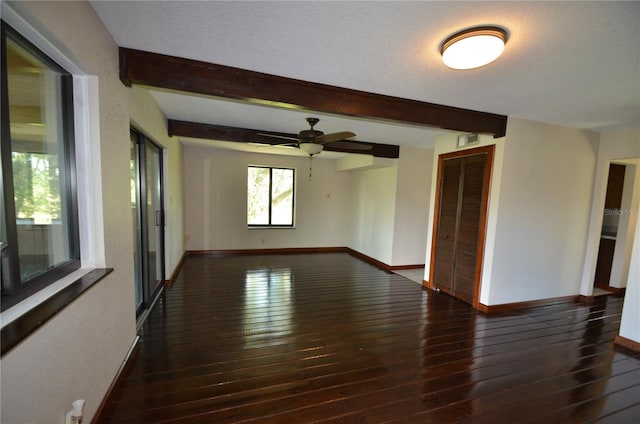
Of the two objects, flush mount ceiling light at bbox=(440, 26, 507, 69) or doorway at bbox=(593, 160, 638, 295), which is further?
doorway at bbox=(593, 160, 638, 295)

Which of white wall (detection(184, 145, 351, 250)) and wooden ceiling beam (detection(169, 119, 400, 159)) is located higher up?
wooden ceiling beam (detection(169, 119, 400, 159))

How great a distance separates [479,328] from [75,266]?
11.9 feet

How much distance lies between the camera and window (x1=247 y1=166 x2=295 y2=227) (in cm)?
633

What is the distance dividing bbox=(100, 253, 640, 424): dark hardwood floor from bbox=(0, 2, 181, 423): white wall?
40 centimetres

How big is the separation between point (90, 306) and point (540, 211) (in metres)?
4.63

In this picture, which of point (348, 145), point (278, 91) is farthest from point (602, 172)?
point (278, 91)

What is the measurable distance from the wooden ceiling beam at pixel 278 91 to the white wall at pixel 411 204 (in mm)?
2211

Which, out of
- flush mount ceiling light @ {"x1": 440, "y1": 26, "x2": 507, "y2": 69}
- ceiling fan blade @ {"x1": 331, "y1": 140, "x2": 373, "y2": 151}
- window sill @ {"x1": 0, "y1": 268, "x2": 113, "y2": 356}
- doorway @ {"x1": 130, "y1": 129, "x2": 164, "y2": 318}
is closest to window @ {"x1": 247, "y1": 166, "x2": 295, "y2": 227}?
ceiling fan blade @ {"x1": 331, "y1": 140, "x2": 373, "y2": 151}

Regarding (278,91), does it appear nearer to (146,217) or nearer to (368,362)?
(146,217)

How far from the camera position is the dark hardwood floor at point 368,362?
181cm

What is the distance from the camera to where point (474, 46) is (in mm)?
1594

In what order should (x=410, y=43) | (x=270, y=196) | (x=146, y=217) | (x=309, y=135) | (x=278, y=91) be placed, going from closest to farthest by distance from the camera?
1. (x=410, y=43)
2. (x=278, y=91)
3. (x=146, y=217)
4. (x=309, y=135)
5. (x=270, y=196)

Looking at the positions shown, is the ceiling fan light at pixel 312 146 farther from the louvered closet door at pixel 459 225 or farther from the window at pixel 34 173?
the window at pixel 34 173

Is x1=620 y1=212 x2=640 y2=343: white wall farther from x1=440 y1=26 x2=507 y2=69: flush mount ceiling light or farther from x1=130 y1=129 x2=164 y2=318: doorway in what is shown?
x1=130 y1=129 x2=164 y2=318: doorway
